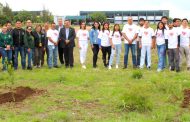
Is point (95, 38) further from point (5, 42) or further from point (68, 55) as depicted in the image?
point (5, 42)

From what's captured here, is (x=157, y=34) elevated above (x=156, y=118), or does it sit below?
above

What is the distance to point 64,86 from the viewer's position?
11.5 m

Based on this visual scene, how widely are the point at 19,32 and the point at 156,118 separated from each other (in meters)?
9.09

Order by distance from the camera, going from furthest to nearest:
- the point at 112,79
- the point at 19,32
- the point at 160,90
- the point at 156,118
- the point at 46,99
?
the point at 19,32, the point at 112,79, the point at 160,90, the point at 46,99, the point at 156,118

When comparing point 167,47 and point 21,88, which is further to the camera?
point 167,47

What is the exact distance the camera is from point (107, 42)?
15.9 metres

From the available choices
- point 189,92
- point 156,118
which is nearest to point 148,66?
point 189,92

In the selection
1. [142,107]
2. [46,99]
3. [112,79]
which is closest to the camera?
[142,107]

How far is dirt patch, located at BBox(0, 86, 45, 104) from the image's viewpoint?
965 cm

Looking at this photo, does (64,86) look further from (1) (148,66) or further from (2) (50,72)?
(1) (148,66)

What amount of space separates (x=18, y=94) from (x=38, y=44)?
21.6 feet

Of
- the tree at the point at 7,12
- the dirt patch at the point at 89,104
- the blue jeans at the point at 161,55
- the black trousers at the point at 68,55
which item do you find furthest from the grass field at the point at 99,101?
the tree at the point at 7,12

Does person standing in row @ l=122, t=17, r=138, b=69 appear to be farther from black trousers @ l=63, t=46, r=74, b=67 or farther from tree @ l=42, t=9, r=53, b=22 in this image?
tree @ l=42, t=9, r=53, b=22

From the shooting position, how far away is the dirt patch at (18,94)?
31.6 feet
